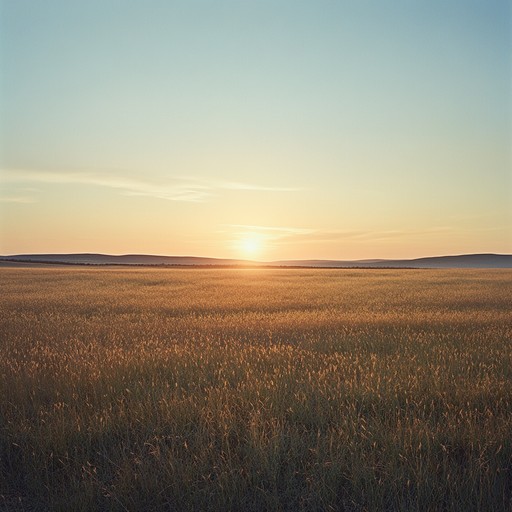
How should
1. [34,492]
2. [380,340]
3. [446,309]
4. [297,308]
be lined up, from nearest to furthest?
[34,492] → [380,340] → [446,309] → [297,308]

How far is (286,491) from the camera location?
3727mm

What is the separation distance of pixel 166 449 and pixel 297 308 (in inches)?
568

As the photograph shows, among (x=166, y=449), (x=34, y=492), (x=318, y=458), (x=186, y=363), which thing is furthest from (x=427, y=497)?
(x=186, y=363)

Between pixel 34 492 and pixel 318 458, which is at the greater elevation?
pixel 318 458

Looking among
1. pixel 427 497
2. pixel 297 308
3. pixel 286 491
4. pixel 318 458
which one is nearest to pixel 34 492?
pixel 286 491

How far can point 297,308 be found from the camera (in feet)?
60.3

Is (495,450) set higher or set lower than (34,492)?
higher

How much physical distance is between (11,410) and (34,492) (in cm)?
179

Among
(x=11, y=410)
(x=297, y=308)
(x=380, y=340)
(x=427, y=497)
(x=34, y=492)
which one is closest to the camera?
(x=427, y=497)

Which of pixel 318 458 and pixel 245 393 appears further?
pixel 245 393

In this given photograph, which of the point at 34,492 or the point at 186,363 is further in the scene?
the point at 186,363

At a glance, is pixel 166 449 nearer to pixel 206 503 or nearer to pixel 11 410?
pixel 206 503

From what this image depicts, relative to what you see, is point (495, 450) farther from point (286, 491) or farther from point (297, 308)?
point (297, 308)

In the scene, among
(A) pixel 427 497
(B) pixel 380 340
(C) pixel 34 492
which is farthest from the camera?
(B) pixel 380 340
